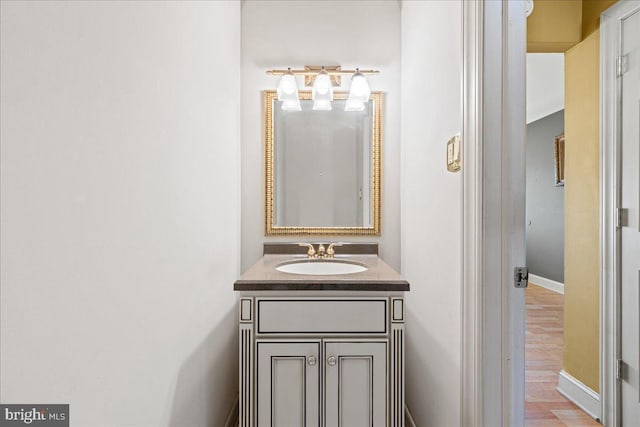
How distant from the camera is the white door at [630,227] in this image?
158 cm

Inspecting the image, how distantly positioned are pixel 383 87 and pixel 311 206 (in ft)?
2.71

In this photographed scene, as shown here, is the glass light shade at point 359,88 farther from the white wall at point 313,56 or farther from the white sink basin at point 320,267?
the white sink basin at point 320,267

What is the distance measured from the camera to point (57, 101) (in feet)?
2.02

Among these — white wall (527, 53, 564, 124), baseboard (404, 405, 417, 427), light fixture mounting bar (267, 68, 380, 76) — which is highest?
white wall (527, 53, 564, 124)

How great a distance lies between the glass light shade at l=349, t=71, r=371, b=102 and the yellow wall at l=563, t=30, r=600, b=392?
123cm

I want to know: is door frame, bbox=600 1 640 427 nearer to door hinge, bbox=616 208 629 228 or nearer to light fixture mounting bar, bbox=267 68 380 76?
door hinge, bbox=616 208 629 228

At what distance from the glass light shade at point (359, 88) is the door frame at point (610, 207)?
1226 mm

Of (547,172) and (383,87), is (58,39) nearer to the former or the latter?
(383,87)

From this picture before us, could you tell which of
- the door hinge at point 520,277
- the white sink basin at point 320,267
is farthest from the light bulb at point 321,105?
the door hinge at point 520,277

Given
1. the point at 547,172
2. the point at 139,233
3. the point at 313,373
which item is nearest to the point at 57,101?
the point at 139,233

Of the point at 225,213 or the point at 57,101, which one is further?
the point at 225,213

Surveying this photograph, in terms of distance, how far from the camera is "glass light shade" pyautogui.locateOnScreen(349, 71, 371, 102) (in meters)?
1.89

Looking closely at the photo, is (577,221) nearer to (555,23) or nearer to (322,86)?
(555,23)

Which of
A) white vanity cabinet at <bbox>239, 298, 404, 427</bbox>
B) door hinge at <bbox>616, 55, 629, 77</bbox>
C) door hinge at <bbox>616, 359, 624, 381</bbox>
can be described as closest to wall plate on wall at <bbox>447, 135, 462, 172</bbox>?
white vanity cabinet at <bbox>239, 298, 404, 427</bbox>
